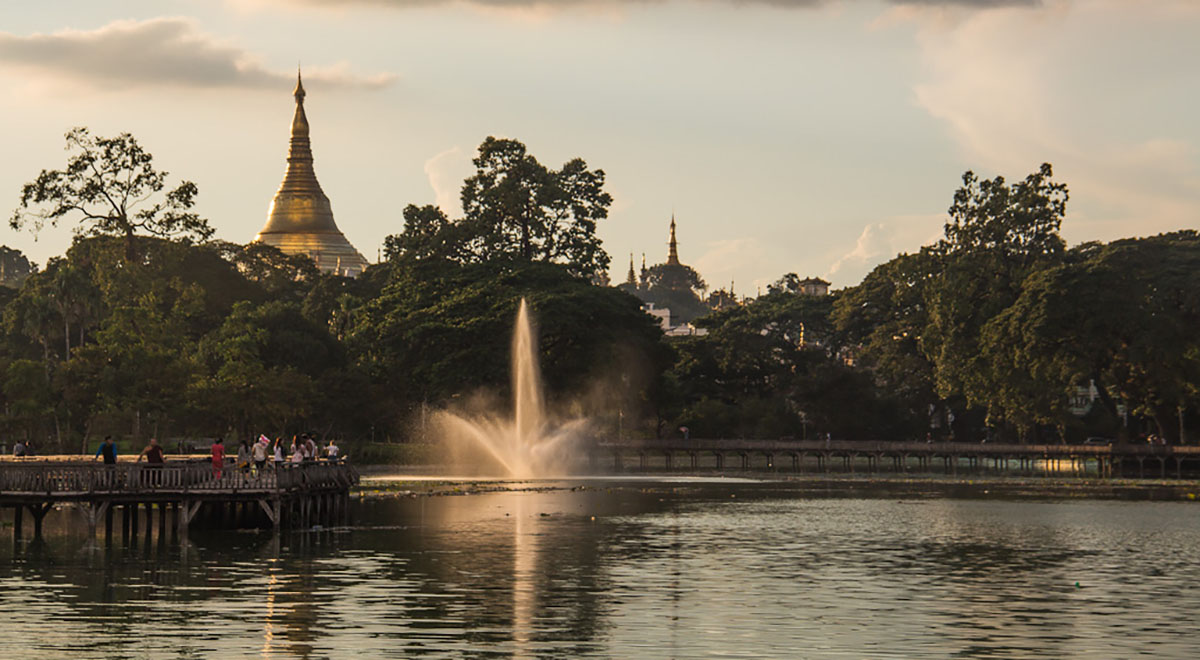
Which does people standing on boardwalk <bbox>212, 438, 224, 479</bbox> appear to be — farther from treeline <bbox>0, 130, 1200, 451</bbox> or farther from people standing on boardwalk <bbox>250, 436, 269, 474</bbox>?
treeline <bbox>0, 130, 1200, 451</bbox>

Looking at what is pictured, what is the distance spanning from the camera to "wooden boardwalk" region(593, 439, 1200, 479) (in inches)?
4601

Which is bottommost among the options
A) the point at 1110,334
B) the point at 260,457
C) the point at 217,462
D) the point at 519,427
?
the point at 217,462

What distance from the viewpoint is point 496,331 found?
4587 inches

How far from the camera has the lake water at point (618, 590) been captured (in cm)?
2941

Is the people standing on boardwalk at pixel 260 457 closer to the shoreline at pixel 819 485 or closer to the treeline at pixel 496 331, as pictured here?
the shoreline at pixel 819 485

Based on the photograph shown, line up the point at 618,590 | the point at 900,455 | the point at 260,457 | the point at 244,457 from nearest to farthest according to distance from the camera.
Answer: the point at 618,590, the point at 260,457, the point at 244,457, the point at 900,455

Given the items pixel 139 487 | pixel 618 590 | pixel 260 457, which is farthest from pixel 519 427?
pixel 618 590

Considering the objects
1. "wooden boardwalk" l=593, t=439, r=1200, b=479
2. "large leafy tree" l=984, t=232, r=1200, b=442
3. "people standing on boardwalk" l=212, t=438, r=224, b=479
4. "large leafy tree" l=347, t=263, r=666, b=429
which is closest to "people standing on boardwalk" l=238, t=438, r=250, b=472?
"people standing on boardwalk" l=212, t=438, r=224, b=479

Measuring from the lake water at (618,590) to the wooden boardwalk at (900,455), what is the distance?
57.4 m

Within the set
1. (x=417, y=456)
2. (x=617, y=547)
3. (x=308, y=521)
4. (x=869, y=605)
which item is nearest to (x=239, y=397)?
(x=417, y=456)

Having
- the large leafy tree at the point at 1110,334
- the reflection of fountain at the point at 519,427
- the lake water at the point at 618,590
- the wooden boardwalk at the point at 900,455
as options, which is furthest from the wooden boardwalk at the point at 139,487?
the large leafy tree at the point at 1110,334

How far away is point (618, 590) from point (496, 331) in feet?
260

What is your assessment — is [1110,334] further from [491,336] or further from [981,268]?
[491,336]

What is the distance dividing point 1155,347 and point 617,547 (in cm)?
7370
